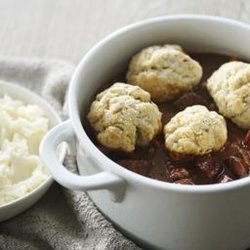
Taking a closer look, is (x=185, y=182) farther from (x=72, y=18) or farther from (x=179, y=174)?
(x=72, y=18)

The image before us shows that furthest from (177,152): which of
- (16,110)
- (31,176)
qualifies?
(16,110)

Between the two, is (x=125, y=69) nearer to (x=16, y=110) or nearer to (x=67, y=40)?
(x=16, y=110)

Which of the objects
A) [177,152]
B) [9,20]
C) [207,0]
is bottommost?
[9,20]

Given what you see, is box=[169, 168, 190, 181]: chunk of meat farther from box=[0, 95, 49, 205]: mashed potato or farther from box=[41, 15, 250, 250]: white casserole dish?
box=[0, 95, 49, 205]: mashed potato

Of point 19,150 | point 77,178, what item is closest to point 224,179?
point 77,178

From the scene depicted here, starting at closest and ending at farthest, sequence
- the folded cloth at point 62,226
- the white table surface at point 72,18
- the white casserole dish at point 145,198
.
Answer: the white casserole dish at point 145,198 → the folded cloth at point 62,226 → the white table surface at point 72,18

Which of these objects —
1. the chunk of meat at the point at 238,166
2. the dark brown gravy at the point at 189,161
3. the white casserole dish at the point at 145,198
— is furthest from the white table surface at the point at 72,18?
the chunk of meat at the point at 238,166

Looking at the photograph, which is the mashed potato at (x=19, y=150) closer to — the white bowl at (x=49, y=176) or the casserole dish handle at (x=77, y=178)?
the white bowl at (x=49, y=176)
